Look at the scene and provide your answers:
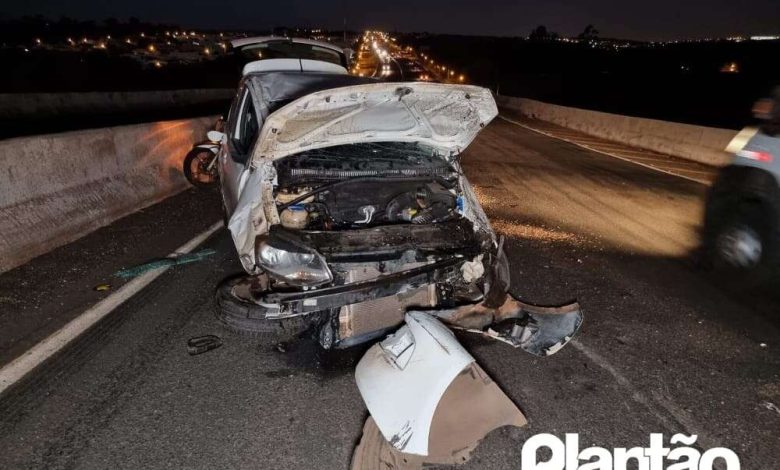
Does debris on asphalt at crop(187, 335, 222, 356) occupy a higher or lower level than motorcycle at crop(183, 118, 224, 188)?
lower

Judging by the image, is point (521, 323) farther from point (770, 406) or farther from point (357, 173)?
point (357, 173)

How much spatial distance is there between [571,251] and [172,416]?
468 centimetres

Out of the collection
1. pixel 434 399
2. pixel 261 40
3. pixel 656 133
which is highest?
pixel 261 40

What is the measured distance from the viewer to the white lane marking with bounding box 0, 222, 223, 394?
3174mm

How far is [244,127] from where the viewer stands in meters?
5.44

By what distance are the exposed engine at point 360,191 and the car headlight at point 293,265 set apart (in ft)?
1.35

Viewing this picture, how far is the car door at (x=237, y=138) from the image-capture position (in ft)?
16.2

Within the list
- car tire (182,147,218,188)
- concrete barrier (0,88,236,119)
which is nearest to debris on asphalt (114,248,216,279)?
car tire (182,147,218,188)

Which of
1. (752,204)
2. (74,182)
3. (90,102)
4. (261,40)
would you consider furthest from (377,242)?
(90,102)

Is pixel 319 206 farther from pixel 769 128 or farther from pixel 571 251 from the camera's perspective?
pixel 769 128

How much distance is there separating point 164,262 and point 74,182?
2.00 metres

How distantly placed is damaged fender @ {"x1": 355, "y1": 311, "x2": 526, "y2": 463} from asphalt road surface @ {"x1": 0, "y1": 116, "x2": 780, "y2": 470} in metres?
0.24

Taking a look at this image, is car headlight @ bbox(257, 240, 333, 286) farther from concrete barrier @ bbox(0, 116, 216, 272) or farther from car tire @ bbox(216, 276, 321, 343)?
concrete barrier @ bbox(0, 116, 216, 272)

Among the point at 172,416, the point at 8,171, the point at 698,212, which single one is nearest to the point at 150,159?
the point at 8,171
